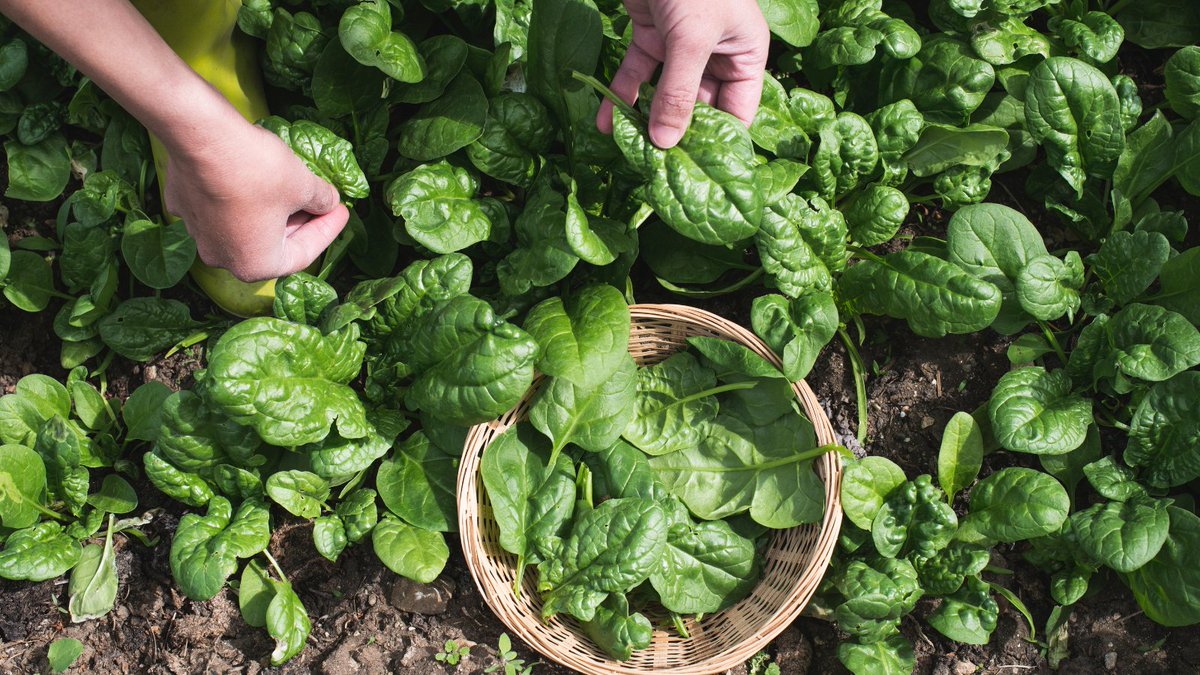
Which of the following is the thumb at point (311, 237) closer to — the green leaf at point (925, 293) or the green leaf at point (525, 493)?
the green leaf at point (525, 493)

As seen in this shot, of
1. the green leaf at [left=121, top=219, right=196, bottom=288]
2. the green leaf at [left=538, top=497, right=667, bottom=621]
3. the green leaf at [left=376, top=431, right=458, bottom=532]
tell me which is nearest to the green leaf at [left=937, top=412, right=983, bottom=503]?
the green leaf at [left=538, top=497, right=667, bottom=621]

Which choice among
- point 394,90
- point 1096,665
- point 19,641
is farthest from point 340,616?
point 1096,665

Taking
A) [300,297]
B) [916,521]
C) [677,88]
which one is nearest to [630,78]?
[677,88]

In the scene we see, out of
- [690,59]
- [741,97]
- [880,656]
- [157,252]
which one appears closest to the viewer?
[690,59]

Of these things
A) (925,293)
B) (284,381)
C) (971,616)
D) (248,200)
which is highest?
(248,200)

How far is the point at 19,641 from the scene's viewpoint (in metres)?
2.68

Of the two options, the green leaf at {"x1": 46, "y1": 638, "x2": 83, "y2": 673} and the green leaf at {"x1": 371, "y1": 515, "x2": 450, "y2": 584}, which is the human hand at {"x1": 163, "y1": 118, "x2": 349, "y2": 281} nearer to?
the green leaf at {"x1": 371, "y1": 515, "x2": 450, "y2": 584}

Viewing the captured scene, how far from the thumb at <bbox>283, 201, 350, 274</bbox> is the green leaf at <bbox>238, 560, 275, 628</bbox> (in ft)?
2.79

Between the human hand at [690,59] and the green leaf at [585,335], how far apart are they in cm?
42

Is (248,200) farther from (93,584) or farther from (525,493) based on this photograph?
(93,584)

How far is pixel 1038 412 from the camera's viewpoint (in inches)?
99.5

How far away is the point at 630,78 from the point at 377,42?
0.62 meters

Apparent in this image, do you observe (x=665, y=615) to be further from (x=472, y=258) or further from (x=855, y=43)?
(x=855, y=43)

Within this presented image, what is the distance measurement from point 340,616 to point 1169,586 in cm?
210
